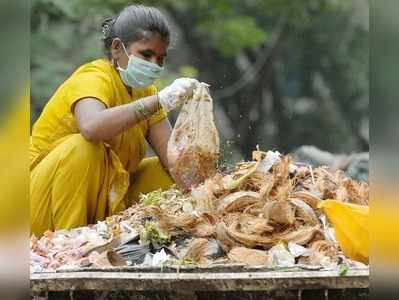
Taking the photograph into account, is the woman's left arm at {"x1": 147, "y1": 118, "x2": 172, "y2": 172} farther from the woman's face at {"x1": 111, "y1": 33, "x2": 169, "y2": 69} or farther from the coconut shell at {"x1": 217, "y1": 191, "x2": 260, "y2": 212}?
the coconut shell at {"x1": 217, "y1": 191, "x2": 260, "y2": 212}

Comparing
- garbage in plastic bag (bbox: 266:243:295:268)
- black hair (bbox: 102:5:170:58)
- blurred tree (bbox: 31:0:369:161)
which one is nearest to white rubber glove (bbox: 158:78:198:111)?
black hair (bbox: 102:5:170:58)

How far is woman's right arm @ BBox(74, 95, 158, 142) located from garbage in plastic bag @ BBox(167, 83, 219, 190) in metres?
0.18

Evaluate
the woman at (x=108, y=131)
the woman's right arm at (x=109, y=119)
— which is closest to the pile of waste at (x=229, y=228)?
the woman at (x=108, y=131)

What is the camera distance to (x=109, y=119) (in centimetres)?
418

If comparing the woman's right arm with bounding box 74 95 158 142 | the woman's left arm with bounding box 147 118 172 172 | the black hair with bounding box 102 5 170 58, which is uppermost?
the black hair with bounding box 102 5 170 58

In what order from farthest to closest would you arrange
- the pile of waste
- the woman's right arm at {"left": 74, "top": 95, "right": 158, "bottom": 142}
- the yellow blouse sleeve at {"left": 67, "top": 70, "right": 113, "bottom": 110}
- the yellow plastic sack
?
the yellow blouse sleeve at {"left": 67, "top": 70, "right": 113, "bottom": 110}, the woman's right arm at {"left": 74, "top": 95, "right": 158, "bottom": 142}, the pile of waste, the yellow plastic sack

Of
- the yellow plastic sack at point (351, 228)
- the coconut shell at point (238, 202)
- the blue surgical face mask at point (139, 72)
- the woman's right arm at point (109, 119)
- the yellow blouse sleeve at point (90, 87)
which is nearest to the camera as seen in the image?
the yellow plastic sack at point (351, 228)

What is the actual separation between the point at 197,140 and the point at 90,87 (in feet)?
1.97

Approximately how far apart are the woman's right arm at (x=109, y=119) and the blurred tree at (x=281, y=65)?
8248mm

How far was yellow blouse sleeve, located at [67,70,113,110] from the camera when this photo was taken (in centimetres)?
433

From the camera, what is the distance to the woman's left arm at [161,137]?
4.77 m

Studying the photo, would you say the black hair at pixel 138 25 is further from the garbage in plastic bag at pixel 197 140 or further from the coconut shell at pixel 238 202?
the coconut shell at pixel 238 202

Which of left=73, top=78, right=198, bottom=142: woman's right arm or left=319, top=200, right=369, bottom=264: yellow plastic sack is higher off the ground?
left=73, top=78, right=198, bottom=142: woman's right arm

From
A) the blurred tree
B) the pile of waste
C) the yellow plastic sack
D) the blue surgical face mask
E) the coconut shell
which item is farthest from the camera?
the blurred tree
